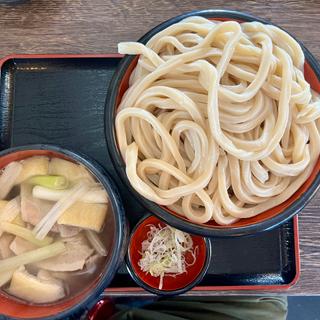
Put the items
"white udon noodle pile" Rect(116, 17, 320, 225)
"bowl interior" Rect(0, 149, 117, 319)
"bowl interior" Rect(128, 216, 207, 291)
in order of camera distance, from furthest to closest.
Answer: "bowl interior" Rect(128, 216, 207, 291), "bowl interior" Rect(0, 149, 117, 319), "white udon noodle pile" Rect(116, 17, 320, 225)

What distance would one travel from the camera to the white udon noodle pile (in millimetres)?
1372

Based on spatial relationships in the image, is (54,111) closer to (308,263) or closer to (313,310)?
(308,263)

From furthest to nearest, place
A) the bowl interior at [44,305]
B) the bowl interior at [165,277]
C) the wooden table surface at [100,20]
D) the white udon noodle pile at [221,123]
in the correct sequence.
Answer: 1. the wooden table surface at [100,20]
2. the bowl interior at [165,277]
3. the bowl interior at [44,305]
4. the white udon noodle pile at [221,123]

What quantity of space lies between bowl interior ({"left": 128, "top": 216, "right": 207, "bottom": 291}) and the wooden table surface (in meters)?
0.64

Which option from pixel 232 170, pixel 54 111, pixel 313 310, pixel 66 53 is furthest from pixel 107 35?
pixel 313 310

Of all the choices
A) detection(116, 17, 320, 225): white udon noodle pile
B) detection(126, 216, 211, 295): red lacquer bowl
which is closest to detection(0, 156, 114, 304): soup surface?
detection(126, 216, 211, 295): red lacquer bowl

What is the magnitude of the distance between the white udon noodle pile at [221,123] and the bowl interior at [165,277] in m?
0.25

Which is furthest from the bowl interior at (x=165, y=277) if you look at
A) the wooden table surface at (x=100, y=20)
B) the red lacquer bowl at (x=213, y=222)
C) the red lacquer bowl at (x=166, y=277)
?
the wooden table surface at (x=100, y=20)

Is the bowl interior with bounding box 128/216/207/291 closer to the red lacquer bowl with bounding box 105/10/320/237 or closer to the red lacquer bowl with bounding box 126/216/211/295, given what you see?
the red lacquer bowl with bounding box 126/216/211/295

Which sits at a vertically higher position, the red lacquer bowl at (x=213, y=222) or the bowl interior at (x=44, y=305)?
the red lacquer bowl at (x=213, y=222)

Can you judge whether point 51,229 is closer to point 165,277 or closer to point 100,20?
point 165,277

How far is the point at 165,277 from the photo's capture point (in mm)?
1677

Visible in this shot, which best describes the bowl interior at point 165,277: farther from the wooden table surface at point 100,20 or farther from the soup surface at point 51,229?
the wooden table surface at point 100,20

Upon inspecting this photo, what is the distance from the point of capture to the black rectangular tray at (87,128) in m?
1.72
